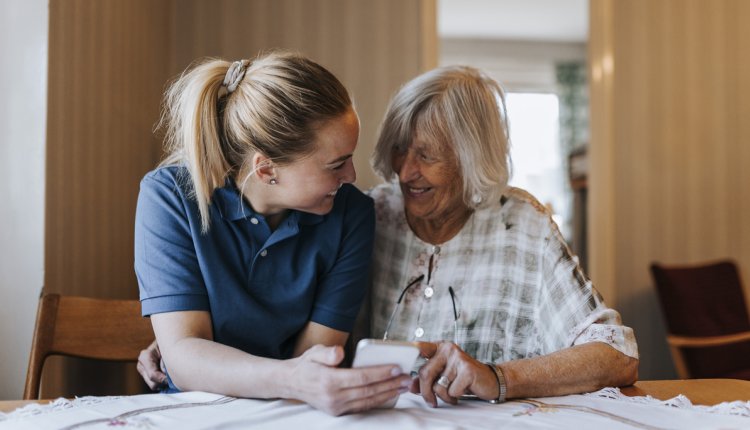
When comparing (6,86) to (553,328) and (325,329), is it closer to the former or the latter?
→ (325,329)

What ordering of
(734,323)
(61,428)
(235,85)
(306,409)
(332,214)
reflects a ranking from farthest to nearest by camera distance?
(734,323) → (332,214) → (235,85) → (306,409) → (61,428)

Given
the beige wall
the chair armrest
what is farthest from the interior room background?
the chair armrest

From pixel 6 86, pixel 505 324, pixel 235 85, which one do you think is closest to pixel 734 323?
pixel 505 324

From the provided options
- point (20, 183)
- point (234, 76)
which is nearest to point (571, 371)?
point (234, 76)

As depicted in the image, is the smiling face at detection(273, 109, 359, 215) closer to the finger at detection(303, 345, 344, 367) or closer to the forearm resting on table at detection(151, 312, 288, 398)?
the forearm resting on table at detection(151, 312, 288, 398)

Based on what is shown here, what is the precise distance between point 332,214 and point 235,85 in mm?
333

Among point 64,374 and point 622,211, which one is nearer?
point 64,374

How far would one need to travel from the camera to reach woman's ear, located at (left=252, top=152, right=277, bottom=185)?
4.80 ft

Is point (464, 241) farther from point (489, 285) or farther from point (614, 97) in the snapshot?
point (614, 97)

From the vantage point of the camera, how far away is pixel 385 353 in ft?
3.68

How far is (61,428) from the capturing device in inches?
40.7

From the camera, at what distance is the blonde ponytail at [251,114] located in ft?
4.68

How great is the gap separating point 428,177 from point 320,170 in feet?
1.16

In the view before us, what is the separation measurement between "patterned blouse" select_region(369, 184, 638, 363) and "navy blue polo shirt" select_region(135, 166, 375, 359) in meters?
0.19
